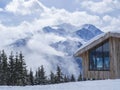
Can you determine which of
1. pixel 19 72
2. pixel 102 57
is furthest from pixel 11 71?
pixel 102 57

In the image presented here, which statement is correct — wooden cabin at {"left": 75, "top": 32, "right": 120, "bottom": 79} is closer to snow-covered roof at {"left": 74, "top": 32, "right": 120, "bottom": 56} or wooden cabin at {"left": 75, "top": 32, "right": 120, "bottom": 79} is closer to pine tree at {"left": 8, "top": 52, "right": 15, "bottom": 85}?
snow-covered roof at {"left": 74, "top": 32, "right": 120, "bottom": 56}

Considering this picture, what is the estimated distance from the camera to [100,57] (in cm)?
3195

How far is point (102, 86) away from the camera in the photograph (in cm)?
1838

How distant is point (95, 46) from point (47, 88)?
14059mm

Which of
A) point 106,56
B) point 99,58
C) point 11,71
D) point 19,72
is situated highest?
point 106,56

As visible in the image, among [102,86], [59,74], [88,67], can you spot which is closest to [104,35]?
[88,67]

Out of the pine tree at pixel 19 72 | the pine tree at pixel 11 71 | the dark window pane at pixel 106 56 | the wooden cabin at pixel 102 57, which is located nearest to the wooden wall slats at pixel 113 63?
the wooden cabin at pixel 102 57

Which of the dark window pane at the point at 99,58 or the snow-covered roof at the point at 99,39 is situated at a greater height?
the snow-covered roof at the point at 99,39

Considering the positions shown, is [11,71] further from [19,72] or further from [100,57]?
[100,57]

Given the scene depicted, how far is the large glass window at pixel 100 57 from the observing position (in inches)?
1241

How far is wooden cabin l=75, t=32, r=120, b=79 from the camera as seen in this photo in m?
30.5

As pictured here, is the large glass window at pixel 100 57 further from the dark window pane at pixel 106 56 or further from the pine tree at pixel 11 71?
the pine tree at pixel 11 71

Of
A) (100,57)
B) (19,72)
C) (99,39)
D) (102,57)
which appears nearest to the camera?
(99,39)

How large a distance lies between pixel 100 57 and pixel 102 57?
24cm
